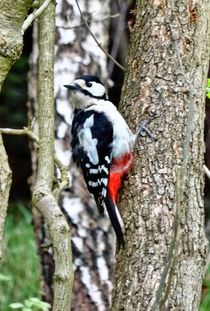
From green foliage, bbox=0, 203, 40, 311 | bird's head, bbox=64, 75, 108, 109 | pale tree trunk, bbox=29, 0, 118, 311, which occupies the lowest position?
green foliage, bbox=0, 203, 40, 311

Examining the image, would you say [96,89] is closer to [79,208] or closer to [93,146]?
[93,146]

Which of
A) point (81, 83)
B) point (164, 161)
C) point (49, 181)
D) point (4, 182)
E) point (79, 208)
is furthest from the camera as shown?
point (79, 208)

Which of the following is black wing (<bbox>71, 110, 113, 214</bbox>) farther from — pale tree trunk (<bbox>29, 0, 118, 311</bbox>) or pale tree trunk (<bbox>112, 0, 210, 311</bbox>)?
pale tree trunk (<bbox>29, 0, 118, 311</bbox>)

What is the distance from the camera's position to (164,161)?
3.26m

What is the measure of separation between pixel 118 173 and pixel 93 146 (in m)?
0.46

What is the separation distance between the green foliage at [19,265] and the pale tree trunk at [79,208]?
56 cm

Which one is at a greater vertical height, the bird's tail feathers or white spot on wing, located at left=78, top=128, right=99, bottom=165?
white spot on wing, located at left=78, top=128, right=99, bottom=165

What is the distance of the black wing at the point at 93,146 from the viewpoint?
383 centimetres

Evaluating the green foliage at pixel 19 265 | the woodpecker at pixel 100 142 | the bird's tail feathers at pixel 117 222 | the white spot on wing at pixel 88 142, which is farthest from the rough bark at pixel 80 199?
the bird's tail feathers at pixel 117 222

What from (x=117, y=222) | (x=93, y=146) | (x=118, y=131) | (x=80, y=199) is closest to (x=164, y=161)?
(x=117, y=222)

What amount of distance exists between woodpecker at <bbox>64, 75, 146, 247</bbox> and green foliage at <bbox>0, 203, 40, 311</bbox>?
2.30 metres

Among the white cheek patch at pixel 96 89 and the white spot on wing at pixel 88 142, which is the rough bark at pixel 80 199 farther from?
the white spot on wing at pixel 88 142

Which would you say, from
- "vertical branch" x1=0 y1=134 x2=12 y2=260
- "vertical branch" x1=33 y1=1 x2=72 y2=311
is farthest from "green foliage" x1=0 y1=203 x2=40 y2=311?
"vertical branch" x1=0 y1=134 x2=12 y2=260

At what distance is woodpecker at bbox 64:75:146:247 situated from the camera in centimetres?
353
